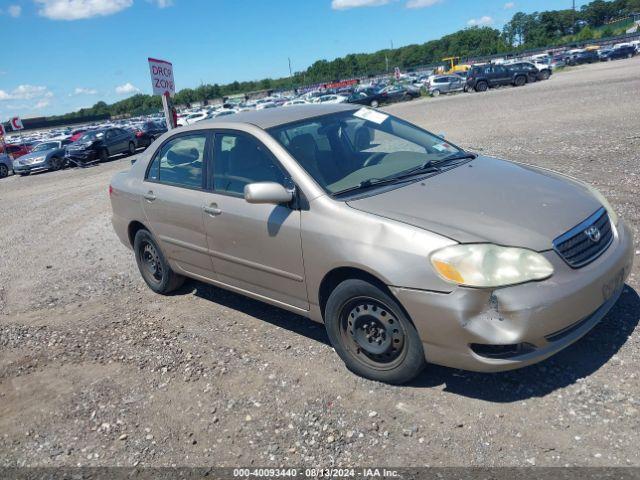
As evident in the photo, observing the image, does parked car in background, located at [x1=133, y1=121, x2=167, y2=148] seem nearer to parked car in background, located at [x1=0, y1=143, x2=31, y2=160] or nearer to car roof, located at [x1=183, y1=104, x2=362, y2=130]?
parked car in background, located at [x1=0, y1=143, x2=31, y2=160]

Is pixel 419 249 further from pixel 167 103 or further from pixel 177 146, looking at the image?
pixel 167 103

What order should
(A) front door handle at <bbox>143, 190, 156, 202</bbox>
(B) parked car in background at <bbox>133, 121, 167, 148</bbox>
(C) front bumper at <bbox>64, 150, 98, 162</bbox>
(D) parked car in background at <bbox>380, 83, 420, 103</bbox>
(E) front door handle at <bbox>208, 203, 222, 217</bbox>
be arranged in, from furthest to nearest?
(D) parked car in background at <bbox>380, 83, 420, 103</bbox>
(B) parked car in background at <bbox>133, 121, 167, 148</bbox>
(C) front bumper at <bbox>64, 150, 98, 162</bbox>
(A) front door handle at <bbox>143, 190, 156, 202</bbox>
(E) front door handle at <bbox>208, 203, 222, 217</bbox>

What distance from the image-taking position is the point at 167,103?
10.3 meters

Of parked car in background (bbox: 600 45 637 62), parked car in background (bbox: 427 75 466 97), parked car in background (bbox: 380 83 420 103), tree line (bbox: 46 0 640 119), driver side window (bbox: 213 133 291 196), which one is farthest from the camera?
tree line (bbox: 46 0 640 119)

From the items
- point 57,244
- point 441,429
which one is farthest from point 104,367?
point 57,244

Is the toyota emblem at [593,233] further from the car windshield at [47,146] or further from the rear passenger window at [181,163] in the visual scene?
the car windshield at [47,146]

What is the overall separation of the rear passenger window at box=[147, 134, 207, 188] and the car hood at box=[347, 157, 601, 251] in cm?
174

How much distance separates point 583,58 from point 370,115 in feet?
210

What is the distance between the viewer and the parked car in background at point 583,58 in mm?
58531

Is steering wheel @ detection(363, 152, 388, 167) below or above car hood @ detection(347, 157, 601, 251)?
above

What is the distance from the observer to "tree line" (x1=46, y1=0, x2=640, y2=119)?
127m

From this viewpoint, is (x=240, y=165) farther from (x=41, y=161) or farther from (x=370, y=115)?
(x=41, y=161)

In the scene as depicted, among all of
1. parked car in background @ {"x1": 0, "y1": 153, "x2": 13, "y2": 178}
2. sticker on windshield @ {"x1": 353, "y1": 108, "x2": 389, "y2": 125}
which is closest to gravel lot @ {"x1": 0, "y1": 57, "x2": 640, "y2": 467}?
Result: sticker on windshield @ {"x1": 353, "y1": 108, "x2": 389, "y2": 125}

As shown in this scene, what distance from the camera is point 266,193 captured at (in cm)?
368
